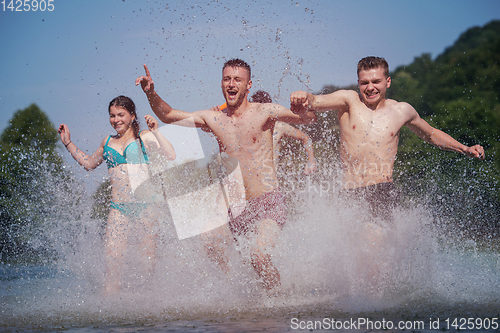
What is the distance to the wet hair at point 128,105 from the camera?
5.55 metres

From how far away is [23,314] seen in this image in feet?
13.2

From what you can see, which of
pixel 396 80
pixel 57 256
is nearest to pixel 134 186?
pixel 57 256

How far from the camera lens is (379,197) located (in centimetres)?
461

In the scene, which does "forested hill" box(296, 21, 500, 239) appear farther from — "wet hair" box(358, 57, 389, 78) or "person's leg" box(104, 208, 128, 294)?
"person's leg" box(104, 208, 128, 294)

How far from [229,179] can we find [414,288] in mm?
2121

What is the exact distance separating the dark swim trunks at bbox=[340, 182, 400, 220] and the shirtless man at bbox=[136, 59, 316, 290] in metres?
0.79

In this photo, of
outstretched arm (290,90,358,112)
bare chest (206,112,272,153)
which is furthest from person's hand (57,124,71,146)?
outstretched arm (290,90,358,112)

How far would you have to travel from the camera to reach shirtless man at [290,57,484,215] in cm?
463

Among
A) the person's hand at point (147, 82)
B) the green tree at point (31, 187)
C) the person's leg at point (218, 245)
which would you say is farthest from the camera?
the green tree at point (31, 187)

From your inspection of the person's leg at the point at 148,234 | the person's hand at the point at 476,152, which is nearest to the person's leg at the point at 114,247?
the person's leg at the point at 148,234

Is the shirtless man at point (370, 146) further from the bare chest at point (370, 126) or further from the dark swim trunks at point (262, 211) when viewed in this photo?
the dark swim trunks at point (262, 211)

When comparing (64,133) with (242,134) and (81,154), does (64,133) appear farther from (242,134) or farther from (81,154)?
(242,134)

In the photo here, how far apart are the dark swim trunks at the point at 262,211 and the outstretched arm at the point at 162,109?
106 cm

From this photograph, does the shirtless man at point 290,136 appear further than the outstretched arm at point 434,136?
Yes
